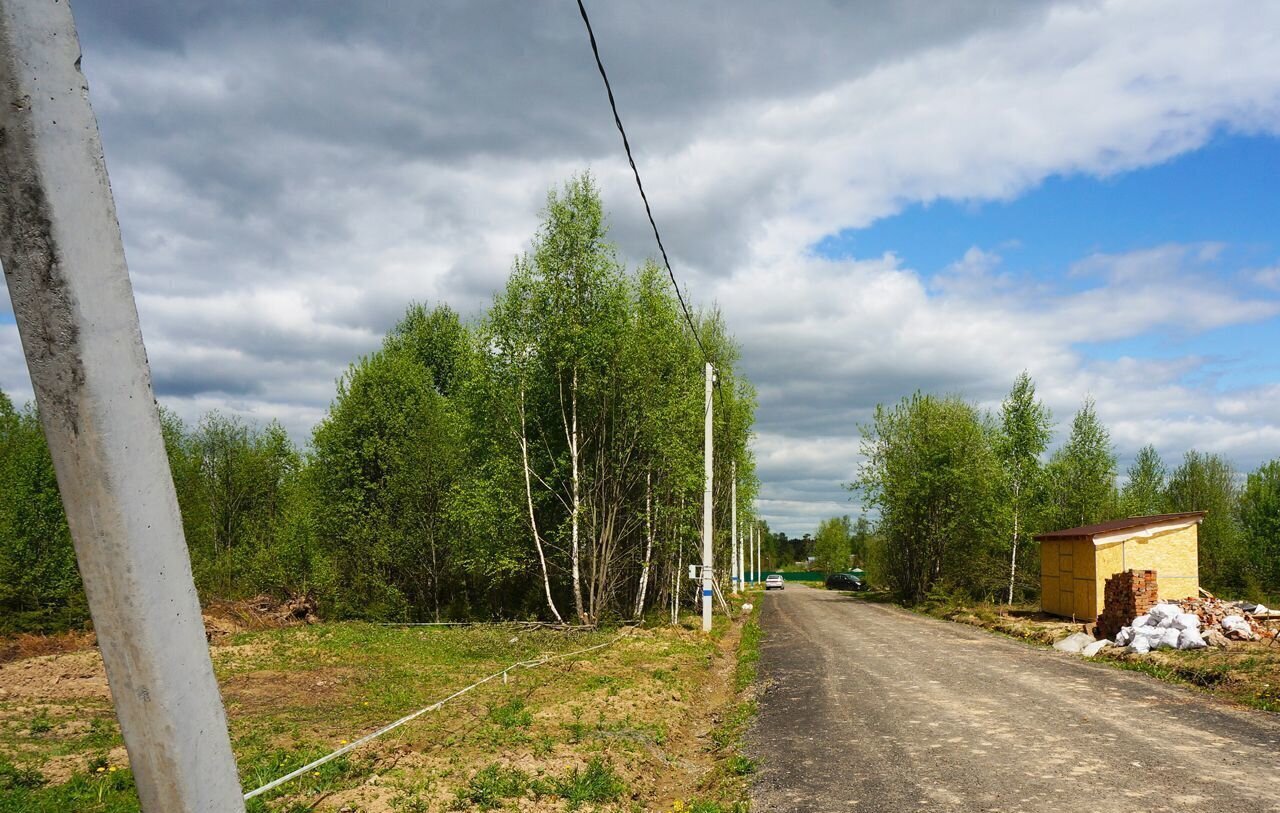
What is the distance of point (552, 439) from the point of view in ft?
76.8

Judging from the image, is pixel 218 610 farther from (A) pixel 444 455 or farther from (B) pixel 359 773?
(B) pixel 359 773

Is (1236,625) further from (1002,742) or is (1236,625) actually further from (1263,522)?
(1263,522)

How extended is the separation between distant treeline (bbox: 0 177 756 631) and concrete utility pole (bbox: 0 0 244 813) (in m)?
18.8

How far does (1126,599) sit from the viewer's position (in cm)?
1862

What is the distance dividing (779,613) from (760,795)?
2477 centimetres

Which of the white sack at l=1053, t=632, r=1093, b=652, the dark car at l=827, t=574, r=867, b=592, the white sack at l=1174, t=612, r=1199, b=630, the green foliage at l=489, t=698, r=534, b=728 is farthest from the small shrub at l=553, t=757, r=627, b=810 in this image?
the dark car at l=827, t=574, r=867, b=592

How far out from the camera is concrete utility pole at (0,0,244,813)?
76.4 inches

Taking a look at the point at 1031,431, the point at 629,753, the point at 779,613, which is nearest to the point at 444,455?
the point at 779,613

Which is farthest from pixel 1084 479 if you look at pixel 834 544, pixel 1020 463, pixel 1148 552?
pixel 834 544

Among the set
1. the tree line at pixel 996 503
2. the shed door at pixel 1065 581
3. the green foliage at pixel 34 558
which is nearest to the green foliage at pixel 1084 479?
the tree line at pixel 996 503

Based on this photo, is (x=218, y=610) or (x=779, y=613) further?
(x=779, y=613)

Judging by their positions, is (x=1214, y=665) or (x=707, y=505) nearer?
(x=1214, y=665)

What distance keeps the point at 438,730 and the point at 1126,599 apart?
16.6 m

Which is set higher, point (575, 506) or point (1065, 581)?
point (575, 506)
